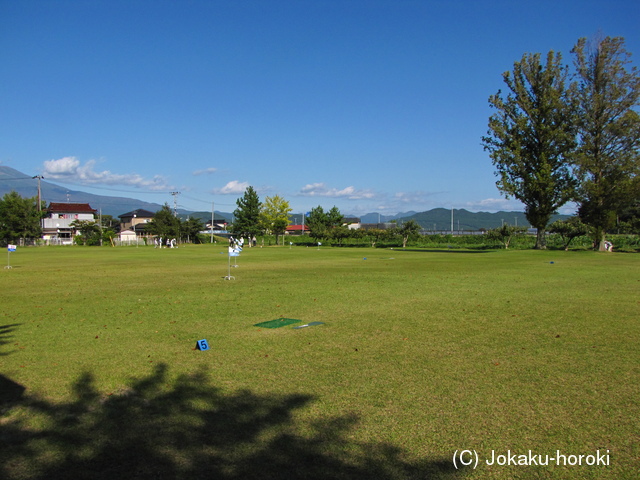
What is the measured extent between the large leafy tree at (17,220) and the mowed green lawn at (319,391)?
77147mm

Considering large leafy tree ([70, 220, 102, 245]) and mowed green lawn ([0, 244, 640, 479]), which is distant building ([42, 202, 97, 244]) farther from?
mowed green lawn ([0, 244, 640, 479])

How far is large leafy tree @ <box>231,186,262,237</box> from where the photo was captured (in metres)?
82.9

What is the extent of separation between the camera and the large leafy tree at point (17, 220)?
7806cm

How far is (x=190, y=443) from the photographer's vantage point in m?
4.64

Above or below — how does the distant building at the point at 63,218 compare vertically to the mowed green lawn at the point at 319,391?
above

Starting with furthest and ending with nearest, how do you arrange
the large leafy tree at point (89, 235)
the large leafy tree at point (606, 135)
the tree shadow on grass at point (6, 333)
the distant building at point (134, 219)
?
the distant building at point (134, 219) < the large leafy tree at point (89, 235) < the large leafy tree at point (606, 135) < the tree shadow on grass at point (6, 333)

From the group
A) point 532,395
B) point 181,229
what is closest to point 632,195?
point 532,395

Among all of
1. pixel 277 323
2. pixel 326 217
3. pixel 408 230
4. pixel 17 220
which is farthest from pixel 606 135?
pixel 17 220

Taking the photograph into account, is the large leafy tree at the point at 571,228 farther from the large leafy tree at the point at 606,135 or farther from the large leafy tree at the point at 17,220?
the large leafy tree at the point at 17,220

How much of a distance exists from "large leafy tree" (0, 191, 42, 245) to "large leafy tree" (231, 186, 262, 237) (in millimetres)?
32341

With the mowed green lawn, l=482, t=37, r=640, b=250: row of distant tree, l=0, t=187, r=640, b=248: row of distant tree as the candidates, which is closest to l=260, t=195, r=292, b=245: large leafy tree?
l=0, t=187, r=640, b=248: row of distant tree

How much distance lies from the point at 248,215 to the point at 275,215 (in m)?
5.62

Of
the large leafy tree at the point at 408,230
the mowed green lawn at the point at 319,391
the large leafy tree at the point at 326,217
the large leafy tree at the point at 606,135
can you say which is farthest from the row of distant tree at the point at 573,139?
the large leafy tree at the point at 326,217

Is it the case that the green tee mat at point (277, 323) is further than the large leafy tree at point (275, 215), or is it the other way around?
the large leafy tree at point (275, 215)
